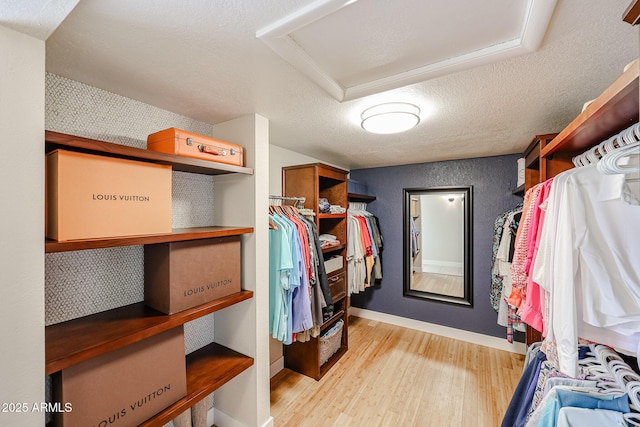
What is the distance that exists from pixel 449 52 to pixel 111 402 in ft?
6.45

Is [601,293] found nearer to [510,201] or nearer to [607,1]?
[607,1]

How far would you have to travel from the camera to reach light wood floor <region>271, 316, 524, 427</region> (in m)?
1.90

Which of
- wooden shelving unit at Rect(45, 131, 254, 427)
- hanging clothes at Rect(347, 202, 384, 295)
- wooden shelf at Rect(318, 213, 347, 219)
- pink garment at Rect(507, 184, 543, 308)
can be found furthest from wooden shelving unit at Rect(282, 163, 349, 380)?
pink garment at Rect(507, 184, 543, 308)

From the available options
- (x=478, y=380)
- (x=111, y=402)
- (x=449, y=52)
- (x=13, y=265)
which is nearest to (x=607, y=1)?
(x=449, y=52)

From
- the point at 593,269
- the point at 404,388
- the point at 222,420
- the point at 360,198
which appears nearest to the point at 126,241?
the point at 222,420

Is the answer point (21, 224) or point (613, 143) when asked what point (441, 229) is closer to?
point (613, 143)

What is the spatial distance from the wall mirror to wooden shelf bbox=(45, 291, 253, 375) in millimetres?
2792

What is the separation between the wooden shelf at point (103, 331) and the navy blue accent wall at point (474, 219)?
8.89 ft

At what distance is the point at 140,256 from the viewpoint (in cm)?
142

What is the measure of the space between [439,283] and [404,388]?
59.3 inches

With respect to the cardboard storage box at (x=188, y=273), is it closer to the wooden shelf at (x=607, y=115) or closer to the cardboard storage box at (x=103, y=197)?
the cardboard storage box at (x=103, y=197)

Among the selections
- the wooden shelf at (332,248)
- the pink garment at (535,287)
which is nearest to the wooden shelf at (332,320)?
the wooden shelf at (332,248)

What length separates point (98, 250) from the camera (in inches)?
49.7

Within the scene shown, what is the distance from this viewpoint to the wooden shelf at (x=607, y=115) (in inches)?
27.1
